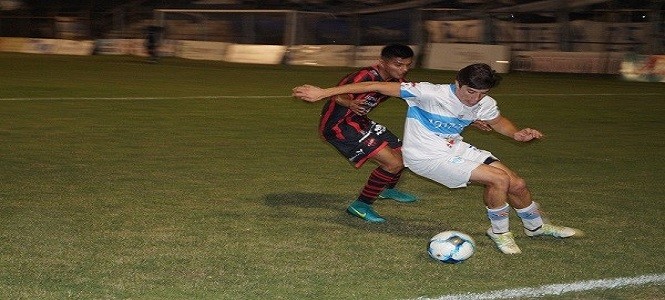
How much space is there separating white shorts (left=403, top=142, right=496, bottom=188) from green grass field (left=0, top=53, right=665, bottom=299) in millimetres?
477

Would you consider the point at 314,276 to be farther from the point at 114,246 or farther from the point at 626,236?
the point at 626,236

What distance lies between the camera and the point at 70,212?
7.72 meters

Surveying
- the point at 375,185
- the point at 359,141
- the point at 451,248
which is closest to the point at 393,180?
the point at 375,185

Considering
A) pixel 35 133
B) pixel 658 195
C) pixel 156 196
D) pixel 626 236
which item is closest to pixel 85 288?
pixel 156 196

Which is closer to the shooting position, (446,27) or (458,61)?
(458,61)

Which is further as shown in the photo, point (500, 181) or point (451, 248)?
point (500, 181)

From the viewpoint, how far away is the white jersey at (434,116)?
272 inches

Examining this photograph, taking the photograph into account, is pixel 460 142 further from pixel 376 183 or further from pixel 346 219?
pixel 346 219

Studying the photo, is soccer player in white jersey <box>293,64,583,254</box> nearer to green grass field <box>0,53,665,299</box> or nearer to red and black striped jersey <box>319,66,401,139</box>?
green grass field <box>0,53,665,299</box>

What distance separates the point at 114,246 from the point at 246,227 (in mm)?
1127

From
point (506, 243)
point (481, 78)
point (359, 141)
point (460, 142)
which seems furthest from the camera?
point (359, 141)

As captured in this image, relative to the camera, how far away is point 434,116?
6.98 metres

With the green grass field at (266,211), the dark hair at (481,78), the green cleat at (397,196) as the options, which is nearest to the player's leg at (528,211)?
the green grass field at (266,211)

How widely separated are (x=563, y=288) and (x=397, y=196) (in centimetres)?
312
